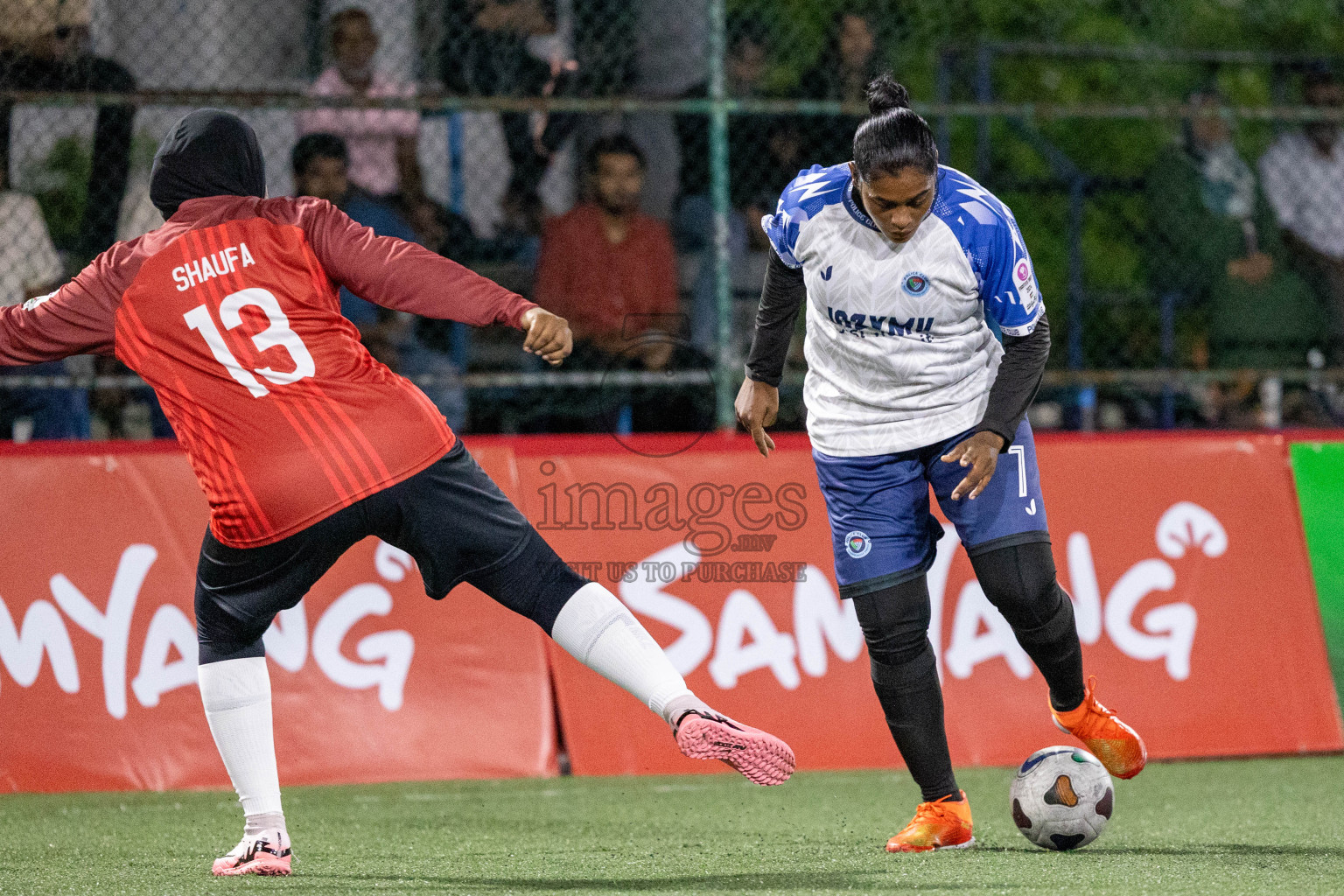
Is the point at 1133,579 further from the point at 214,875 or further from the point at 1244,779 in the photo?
the point at 214,875

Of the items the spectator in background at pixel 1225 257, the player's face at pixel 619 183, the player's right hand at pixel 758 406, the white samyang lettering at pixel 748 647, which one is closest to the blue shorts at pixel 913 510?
the player's right hand at pixel 758 406

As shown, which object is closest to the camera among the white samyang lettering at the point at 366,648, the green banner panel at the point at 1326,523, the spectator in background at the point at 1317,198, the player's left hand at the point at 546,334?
the player's left hand at the point at 546,334

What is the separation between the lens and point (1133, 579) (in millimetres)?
7070

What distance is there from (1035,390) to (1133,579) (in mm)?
2676

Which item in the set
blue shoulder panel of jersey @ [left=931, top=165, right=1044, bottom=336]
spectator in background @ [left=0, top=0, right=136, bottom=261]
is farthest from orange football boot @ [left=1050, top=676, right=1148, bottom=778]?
spectator in background @ [left=0, top=0, right=136, bottom=261]

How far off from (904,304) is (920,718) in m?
1.14

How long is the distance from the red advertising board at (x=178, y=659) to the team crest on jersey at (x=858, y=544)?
240cm

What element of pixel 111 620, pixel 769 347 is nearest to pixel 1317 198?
pixel 769 347

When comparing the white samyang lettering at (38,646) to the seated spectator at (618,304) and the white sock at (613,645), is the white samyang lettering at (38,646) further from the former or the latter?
the white sock at (613,645)

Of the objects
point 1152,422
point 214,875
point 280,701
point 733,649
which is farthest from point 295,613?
point 1152,422

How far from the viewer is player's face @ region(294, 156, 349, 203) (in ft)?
25.7

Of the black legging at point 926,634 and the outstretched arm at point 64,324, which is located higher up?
the outstretched arm at point 64,324

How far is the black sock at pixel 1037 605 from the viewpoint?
466 cm

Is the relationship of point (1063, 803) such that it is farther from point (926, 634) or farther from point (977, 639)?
point (977, 639)
